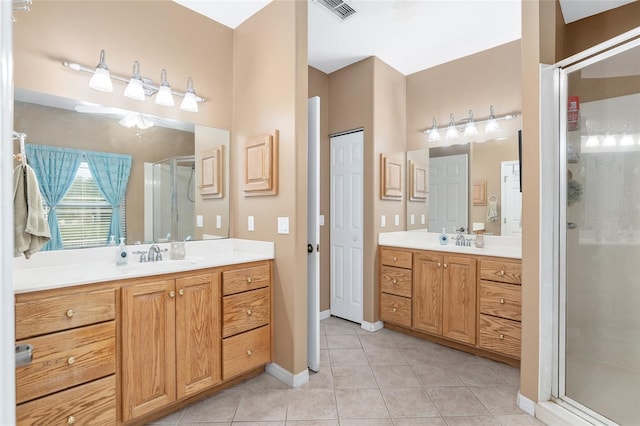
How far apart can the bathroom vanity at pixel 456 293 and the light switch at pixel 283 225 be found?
142cm

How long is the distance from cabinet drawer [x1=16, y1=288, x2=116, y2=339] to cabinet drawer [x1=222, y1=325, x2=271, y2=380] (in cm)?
77

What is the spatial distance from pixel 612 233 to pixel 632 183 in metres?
0.32

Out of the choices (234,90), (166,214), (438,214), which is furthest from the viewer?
(438,214)

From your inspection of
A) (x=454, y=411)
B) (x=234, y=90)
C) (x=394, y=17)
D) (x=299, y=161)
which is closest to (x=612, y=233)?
(x=454, y=411)

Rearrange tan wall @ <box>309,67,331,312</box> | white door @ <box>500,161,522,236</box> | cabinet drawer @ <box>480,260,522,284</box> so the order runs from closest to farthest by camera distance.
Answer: cabinet drawer @ <box>480,260,522,284</box> < white door @ <box>500,161,522,236</box> < tan wall @ <box>309,67,331,312</box>

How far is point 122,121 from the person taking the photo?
7.22 ft

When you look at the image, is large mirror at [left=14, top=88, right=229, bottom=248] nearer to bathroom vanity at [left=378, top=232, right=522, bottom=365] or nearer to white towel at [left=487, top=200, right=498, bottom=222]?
bathroom vanity at [left=378, top=232, right=522, bottom=365]

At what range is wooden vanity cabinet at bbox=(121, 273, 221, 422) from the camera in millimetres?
1718

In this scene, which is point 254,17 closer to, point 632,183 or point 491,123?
point 491,123

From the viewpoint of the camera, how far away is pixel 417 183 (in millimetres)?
3582

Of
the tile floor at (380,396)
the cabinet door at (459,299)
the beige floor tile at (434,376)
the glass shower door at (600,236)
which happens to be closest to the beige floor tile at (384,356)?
the tile floor at (380,396)

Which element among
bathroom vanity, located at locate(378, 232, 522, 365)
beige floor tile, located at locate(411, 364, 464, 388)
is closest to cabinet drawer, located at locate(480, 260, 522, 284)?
bathroom vanity, located at locate(378, 232, 522, 365)

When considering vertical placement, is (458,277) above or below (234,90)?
below

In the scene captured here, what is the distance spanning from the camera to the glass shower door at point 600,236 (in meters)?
1.79
